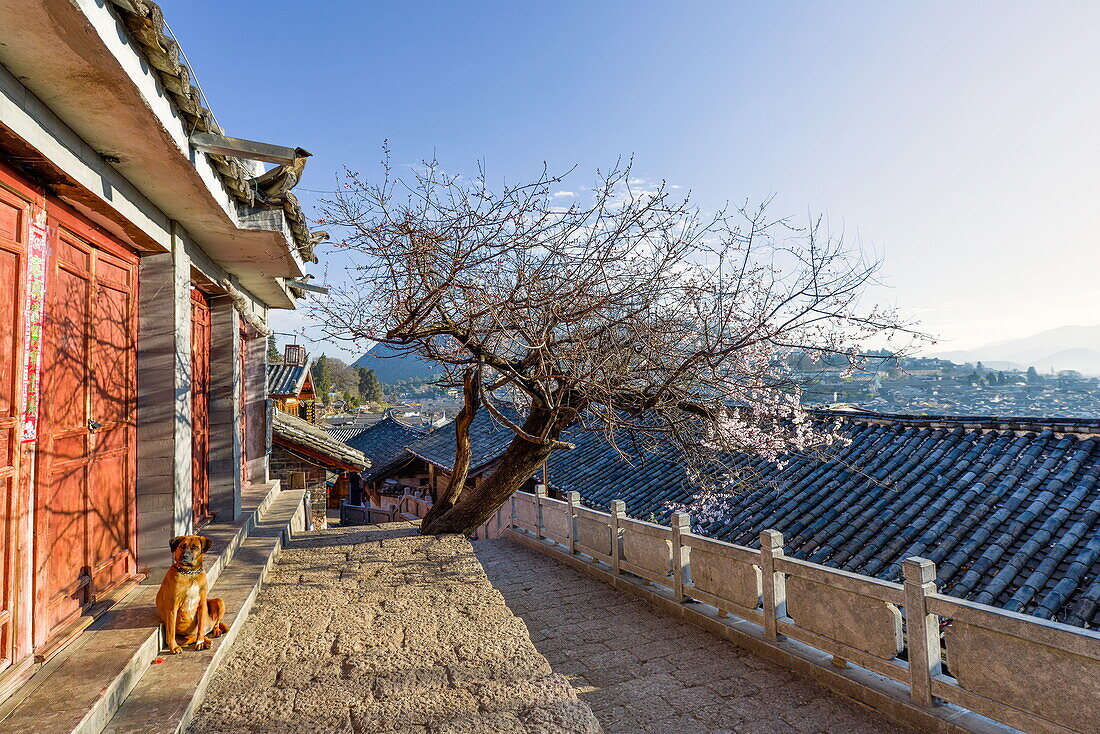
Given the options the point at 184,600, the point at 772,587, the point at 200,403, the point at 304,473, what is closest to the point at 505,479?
the point at 772,587

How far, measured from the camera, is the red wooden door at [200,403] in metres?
5.74

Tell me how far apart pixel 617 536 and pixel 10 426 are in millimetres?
6375

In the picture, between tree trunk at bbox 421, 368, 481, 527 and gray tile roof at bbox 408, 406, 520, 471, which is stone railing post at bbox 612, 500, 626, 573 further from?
gray tile roof at bbox 408, 406, 520, 471

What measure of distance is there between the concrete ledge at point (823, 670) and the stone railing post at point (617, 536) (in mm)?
153

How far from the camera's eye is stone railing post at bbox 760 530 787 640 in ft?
17.7

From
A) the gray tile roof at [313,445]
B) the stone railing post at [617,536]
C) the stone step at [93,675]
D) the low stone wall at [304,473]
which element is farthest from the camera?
the low stone wall at [304,473]

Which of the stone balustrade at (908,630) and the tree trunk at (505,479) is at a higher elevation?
the tree trunk at (505,479)

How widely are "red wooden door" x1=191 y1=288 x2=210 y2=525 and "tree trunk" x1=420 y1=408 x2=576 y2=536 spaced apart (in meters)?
2.65

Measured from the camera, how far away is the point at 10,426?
2.62 meters

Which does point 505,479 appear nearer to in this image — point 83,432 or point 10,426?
point 83,432

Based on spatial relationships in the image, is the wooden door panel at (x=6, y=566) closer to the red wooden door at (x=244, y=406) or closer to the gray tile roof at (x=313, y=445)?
the red wooden door at (x=244, y=406)

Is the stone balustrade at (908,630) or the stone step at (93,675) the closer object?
the stone step at (93,675)

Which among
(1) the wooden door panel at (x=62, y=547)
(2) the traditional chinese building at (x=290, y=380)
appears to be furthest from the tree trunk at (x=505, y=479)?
(2) the traditional chinese building at (x=290, y=380)

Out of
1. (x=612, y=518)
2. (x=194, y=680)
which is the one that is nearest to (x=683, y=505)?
(x=612, y=518)
